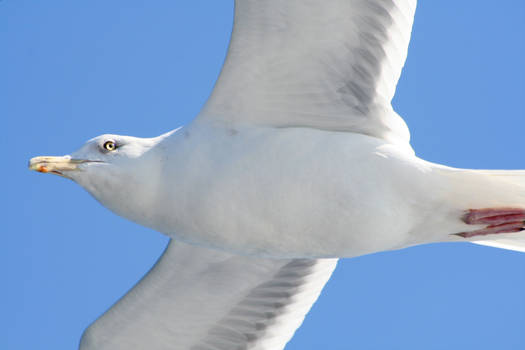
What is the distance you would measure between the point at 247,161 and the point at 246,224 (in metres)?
0.29

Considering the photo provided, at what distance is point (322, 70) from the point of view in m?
4.29

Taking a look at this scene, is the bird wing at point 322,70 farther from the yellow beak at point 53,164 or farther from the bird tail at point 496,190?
the yellow beak at point 53,164

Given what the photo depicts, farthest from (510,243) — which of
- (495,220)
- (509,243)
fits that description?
(495,220)

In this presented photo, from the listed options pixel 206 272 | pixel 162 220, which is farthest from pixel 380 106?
pixel 206 272

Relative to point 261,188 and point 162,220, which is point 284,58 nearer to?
point 261,188

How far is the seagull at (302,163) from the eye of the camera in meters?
→ 4.03

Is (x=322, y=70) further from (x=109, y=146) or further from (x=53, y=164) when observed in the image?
(x=53, y=164)

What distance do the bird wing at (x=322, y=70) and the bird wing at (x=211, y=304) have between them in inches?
42.0

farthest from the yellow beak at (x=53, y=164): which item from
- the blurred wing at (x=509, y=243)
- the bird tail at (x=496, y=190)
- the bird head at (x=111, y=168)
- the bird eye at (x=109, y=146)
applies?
the blurred wing at (x=509, y=243)

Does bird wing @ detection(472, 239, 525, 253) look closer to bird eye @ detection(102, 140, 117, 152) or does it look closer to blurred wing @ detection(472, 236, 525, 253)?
blurred wing @ detection(472, 236, 525, 253)

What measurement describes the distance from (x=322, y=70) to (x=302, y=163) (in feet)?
1.68

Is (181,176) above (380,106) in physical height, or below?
below

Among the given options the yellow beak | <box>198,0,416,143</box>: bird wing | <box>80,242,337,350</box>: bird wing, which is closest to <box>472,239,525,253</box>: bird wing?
<box>198,0,416,143</box>: bird wing

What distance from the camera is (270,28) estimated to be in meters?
4.13
